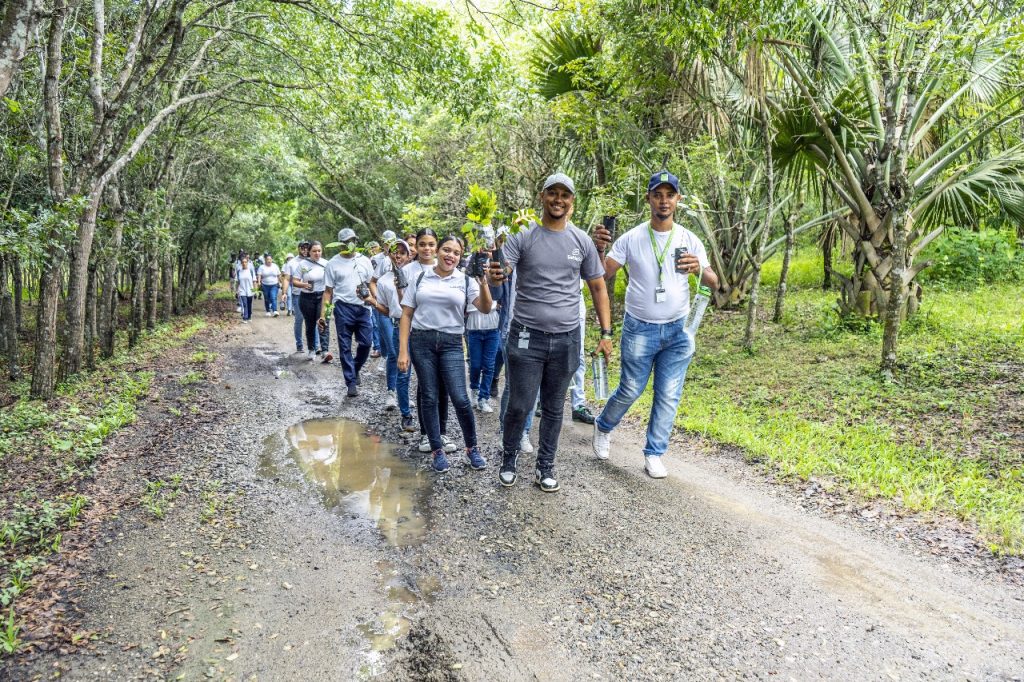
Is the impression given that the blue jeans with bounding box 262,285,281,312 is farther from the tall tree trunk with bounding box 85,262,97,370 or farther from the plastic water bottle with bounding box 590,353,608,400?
the plastic water bottle with bounding box 590,353,608,400

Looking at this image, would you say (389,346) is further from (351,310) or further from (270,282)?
(270,282)

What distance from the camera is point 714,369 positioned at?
8562mm

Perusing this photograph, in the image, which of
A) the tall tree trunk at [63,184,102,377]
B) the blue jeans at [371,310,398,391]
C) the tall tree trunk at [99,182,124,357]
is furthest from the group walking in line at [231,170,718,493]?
the tall tree trunk at [99,182,124,357]

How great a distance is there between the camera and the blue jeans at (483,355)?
6.77m

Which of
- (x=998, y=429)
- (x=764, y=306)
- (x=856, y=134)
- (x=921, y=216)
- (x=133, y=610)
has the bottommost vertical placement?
(x=133, y=610)

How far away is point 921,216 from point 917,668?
8.12 m

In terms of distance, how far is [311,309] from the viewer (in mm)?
10258

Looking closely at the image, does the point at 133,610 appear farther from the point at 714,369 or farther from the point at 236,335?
the point at 236,335

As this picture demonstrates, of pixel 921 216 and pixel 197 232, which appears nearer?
pixel 921 216

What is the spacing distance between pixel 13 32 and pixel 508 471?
174 inches

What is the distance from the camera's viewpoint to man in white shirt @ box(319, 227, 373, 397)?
8039mm

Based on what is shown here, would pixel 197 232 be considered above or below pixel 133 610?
above

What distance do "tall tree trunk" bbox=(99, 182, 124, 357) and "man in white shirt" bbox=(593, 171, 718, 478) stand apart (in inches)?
328

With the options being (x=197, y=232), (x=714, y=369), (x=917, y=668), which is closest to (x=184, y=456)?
(x=917, y=668)
